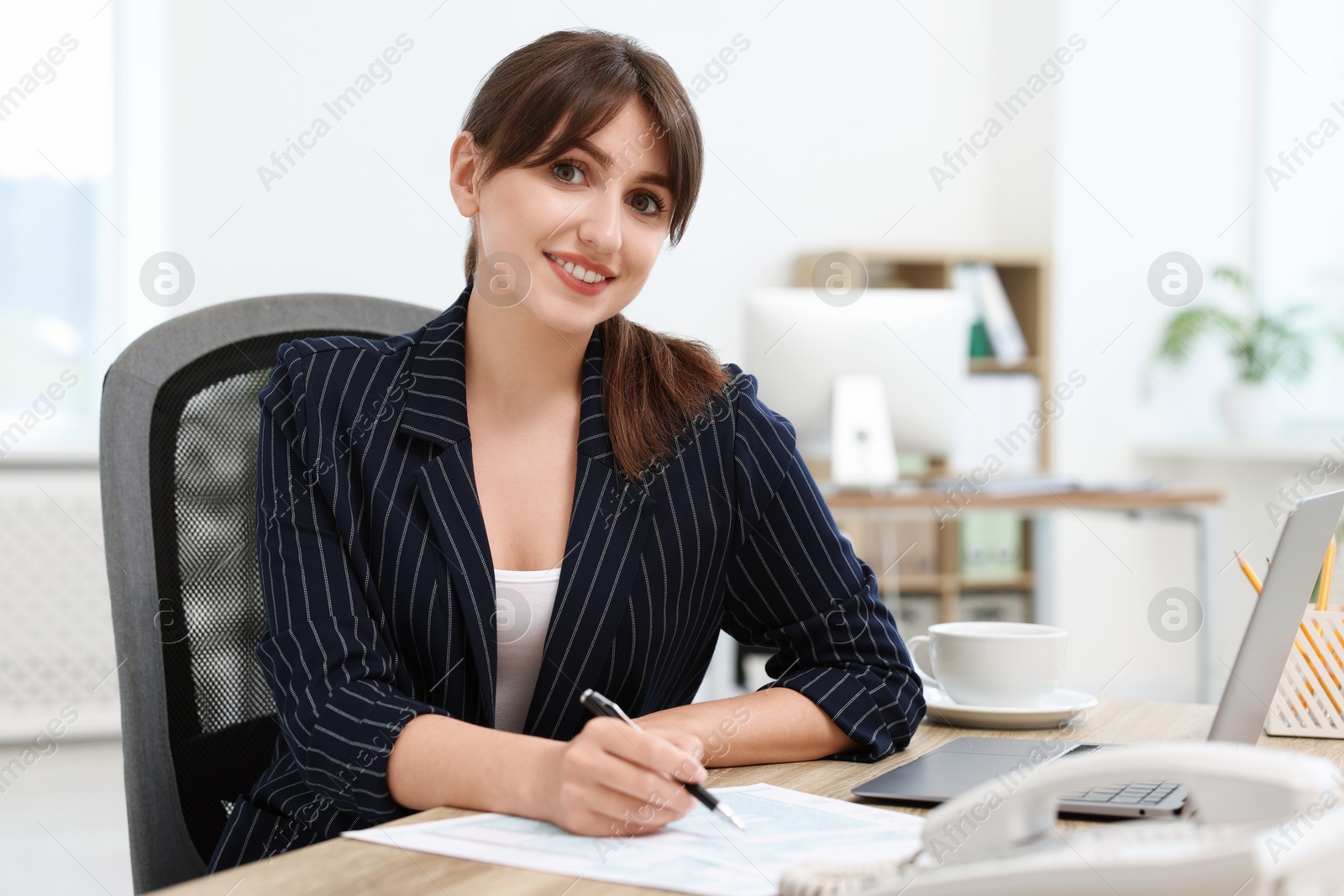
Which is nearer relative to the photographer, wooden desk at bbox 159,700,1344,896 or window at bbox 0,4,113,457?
wooden desk at bbox 159,700,1344,896

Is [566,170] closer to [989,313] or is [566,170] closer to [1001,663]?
[1001,663]

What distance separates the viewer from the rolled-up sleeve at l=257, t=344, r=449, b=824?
955mm

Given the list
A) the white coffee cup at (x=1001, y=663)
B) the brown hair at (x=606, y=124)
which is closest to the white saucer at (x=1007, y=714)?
the white coffee cup at (x=1001, y=663)

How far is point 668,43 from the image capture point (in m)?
4.49

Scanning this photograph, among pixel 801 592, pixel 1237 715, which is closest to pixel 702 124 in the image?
pixel 801 592

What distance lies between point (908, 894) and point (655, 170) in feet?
2.65

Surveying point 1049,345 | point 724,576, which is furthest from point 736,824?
point 1049,345

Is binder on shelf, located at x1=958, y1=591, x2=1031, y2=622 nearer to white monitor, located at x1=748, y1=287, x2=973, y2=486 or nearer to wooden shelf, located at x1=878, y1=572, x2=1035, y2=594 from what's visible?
wooden shelf, located at x1=878, y1=572, x2=1035, y2=594

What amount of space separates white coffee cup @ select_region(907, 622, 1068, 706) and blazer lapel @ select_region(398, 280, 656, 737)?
29 centimetres

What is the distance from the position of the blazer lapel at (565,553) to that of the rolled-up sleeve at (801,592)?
0.11m

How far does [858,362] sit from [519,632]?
2.01 metres

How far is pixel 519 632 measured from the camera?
116 cm

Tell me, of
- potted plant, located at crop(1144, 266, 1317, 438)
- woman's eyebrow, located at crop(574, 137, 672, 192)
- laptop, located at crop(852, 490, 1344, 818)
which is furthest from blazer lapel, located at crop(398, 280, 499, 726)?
potted plant, located at crop(1144, 266, 1317, 438)

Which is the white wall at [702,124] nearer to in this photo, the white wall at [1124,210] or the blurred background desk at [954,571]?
the white wall at [1124,210]
